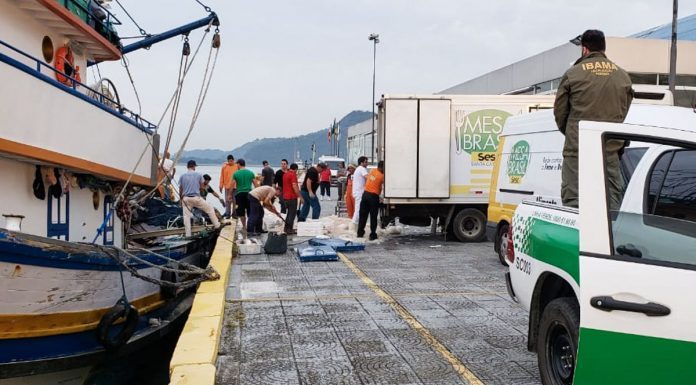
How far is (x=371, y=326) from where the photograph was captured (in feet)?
21.1

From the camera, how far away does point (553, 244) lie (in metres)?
3.89

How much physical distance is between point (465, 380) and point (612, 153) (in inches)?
85.2

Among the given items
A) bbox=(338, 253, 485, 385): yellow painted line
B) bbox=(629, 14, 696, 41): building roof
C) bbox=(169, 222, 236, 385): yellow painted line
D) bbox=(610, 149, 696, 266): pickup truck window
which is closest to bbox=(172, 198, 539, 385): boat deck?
bbox=(338, 253, 485, 385): yellow painted line

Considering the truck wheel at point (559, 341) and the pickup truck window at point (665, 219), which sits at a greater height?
the pickup truck window at point (665, 219)

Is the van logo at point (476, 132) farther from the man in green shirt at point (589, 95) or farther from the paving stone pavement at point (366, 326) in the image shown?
the man in green shirt at point (589, 95)

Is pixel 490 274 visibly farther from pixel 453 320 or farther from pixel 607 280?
pixel 607 280

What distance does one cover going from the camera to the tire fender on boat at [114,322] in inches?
246

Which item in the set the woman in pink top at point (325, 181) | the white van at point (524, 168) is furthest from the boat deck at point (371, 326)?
the woman in pink top at point (325, 181)

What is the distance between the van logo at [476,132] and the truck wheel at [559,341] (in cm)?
966

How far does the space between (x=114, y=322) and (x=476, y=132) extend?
30.1 feet

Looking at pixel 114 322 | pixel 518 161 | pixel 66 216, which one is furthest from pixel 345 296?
pixel 518 161

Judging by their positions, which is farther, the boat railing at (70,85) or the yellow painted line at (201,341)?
the boat railing at (70,85)

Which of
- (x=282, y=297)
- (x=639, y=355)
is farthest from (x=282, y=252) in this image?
(x=639, y=355)

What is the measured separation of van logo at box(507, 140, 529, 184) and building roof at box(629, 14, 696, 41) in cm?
3173
